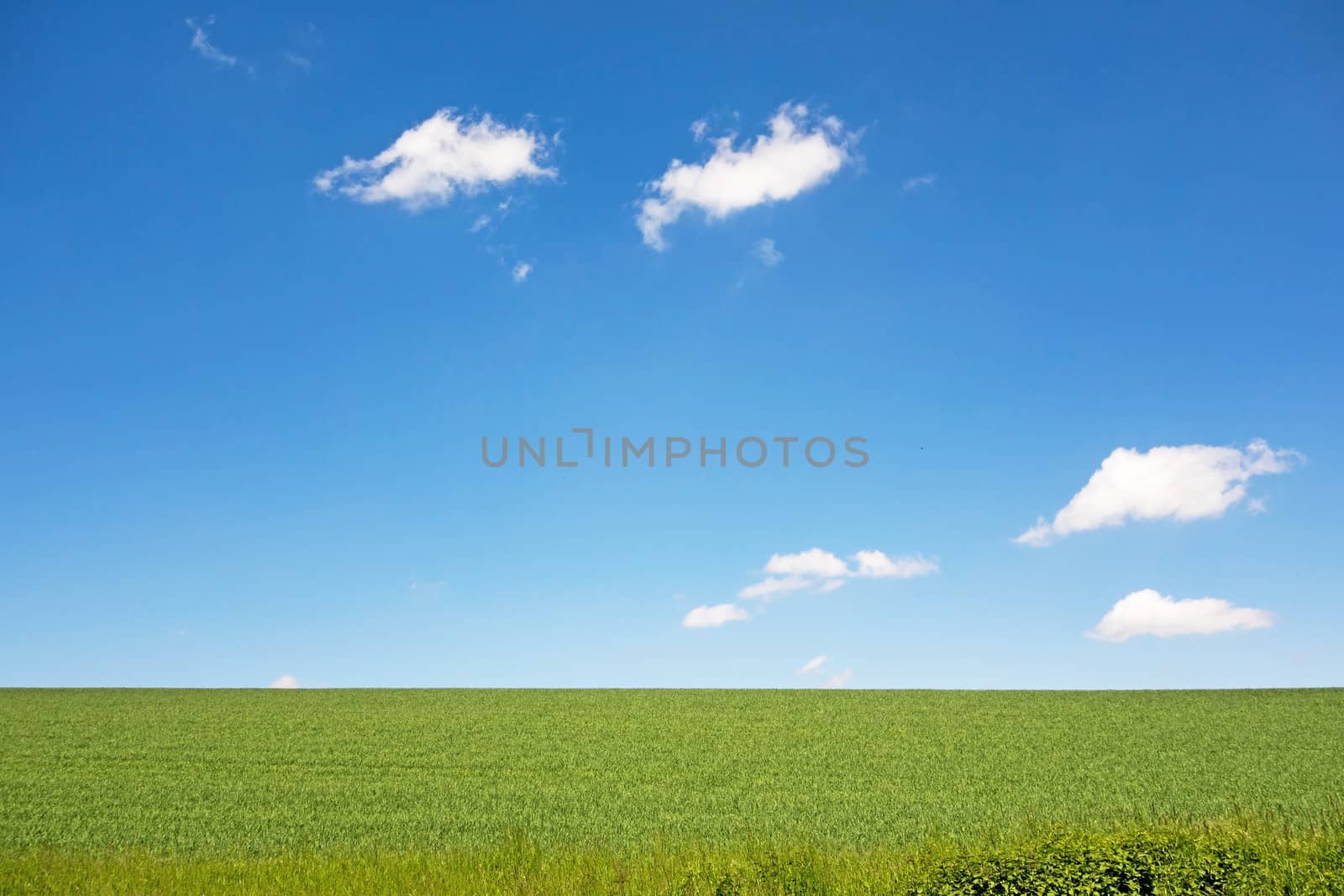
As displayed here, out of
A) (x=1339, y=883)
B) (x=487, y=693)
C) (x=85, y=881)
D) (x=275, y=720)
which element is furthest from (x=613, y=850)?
(x=487, y=693)

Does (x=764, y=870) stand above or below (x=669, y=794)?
above

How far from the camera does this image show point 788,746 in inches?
1117

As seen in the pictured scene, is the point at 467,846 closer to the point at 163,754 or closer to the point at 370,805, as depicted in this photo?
the point at 370,805

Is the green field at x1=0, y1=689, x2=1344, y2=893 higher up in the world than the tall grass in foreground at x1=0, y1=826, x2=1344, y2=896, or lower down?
lower down

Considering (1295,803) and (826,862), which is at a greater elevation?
(826,862)

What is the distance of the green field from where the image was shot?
1076 centimetres

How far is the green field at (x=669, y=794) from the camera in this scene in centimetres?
1076

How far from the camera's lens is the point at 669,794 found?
20922mm

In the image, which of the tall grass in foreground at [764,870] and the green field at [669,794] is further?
the green field at [669,794]

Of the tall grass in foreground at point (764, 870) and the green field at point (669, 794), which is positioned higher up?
the tall grass in foreground at point (764, 870)

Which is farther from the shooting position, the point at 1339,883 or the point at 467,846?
the point at 467,846

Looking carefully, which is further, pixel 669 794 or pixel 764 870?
pixel 669 794

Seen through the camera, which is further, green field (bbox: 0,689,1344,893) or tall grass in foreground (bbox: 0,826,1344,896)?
green field (bbox: 0,689,1344,893)

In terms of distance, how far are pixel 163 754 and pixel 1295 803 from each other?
108 ft
